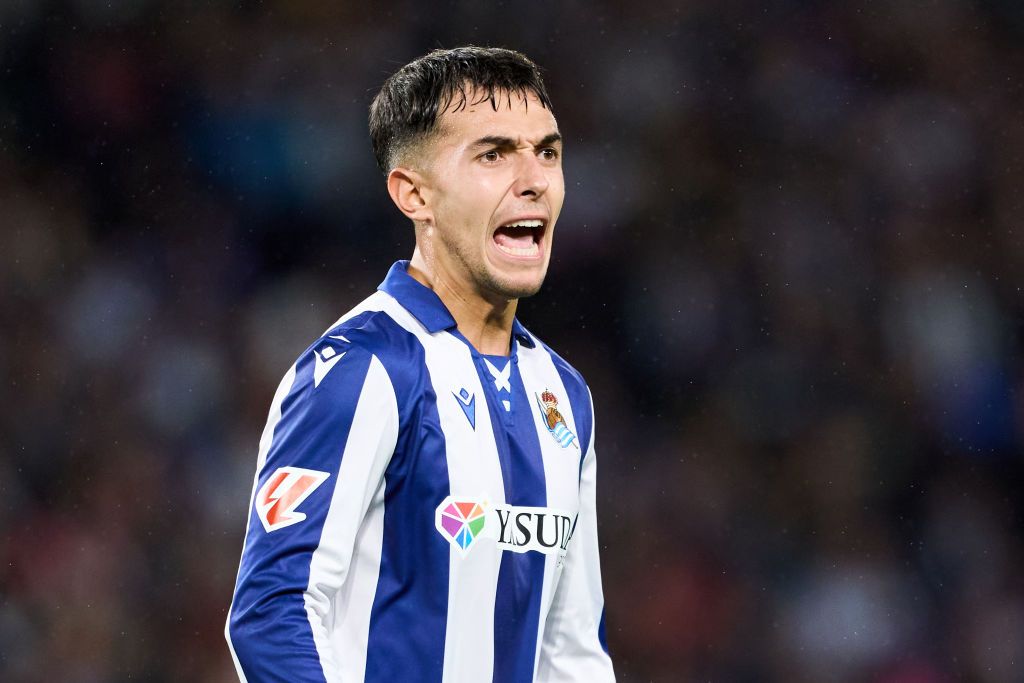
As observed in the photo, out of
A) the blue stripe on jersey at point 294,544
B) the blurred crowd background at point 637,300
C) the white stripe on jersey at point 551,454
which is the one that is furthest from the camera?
the blurred crowd background at point 637,300

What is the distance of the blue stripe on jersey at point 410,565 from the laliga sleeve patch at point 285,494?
0.44ft

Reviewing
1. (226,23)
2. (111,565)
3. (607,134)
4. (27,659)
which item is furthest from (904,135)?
(27,659)

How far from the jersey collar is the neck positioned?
3cm

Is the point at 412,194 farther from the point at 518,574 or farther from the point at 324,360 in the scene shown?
the point at 518,574

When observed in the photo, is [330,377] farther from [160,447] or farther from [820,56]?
[820,56]

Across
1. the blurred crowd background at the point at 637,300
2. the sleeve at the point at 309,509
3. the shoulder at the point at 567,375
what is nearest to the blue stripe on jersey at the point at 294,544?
the sleeve at the point at 309,509

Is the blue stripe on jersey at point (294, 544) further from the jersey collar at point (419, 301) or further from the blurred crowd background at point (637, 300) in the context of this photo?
the blurred crowd background at point (637, 300)

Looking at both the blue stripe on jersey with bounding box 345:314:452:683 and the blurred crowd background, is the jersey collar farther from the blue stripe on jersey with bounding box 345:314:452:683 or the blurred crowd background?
Result: the blurred crowd background

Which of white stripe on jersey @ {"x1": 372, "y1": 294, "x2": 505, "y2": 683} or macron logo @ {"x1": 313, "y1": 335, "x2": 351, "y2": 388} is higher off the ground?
macron logo @ {"x1": 313, "y1": 335, "x2": 351, "y2": 388}

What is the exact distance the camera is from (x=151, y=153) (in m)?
5.18

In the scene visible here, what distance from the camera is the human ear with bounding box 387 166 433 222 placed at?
6.99ft

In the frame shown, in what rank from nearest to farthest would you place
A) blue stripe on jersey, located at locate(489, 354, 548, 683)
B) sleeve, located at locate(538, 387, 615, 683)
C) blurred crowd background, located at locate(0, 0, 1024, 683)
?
blue stripe on jersey, located at locate(489, 354, 548, 683)
sleeve, located at locate(538, 387, 615, 683)
blurred crowd background, located at locate(0, 0, 1024, 683)

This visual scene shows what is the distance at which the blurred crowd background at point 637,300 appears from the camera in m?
4.76

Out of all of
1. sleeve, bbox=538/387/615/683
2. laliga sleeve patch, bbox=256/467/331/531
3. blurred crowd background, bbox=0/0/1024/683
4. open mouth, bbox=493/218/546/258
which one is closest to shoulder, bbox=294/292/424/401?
laliga sleeve patch, bbox=256/467/331/531
